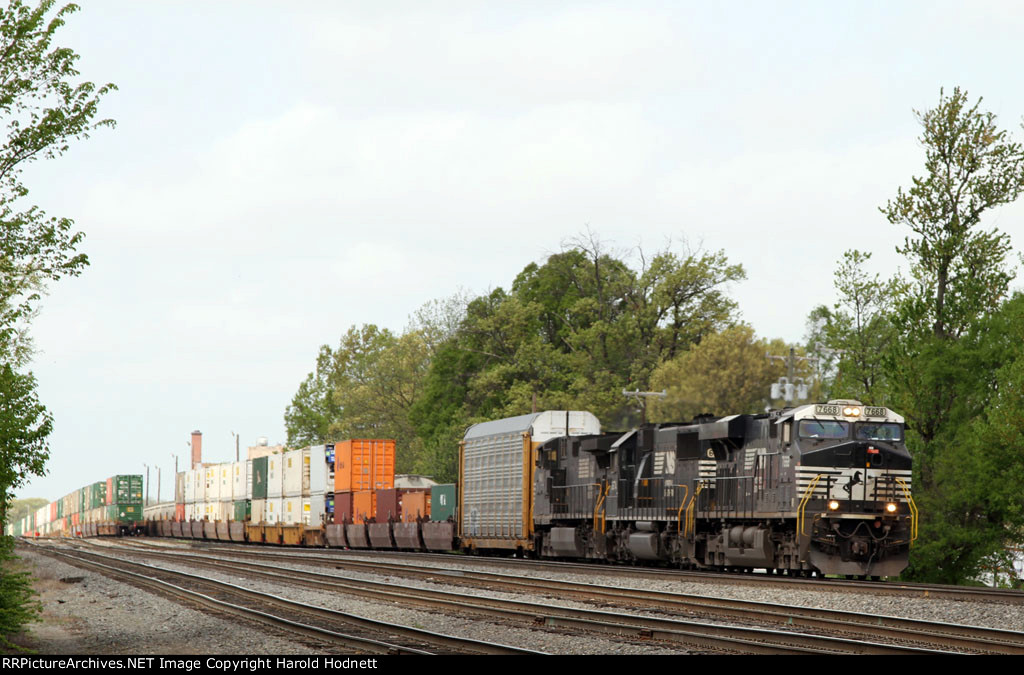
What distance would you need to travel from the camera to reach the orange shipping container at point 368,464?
49.1m

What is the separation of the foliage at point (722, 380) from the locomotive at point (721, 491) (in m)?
19.5

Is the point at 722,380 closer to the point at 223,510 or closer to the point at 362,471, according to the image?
the point at 362,471

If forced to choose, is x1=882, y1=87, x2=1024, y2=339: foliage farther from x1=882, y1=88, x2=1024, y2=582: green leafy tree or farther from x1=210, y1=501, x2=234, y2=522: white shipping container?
x1=210, y1=501, x2=234, y2=522: white shipping container

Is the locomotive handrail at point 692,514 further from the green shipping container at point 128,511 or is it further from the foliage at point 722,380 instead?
the green shipping container at point 128,511

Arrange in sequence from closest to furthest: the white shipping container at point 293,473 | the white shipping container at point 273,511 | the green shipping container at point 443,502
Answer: the green shipping container at point 443,502, the white shipping container at point 293,473, the white shipping container at point 273,511

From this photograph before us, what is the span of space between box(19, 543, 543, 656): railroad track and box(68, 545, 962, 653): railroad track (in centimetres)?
180

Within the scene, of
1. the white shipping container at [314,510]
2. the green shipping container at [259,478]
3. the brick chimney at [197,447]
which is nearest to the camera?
the white shipping container at [314,510]

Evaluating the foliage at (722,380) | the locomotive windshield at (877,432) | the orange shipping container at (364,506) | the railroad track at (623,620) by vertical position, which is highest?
the foliage at (722,380)

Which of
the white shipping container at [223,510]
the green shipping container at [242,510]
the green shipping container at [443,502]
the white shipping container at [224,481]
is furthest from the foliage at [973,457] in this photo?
the white shipping container at [224,481]

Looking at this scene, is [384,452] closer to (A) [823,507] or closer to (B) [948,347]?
(B) [948,347]

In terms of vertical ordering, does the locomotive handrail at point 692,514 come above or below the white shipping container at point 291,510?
above

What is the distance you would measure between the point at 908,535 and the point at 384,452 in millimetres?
29160

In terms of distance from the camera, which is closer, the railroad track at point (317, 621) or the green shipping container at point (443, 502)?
the railroad track at point (317, 621)

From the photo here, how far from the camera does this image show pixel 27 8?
19.3 meters
